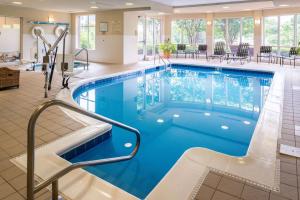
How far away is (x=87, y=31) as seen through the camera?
488 inches

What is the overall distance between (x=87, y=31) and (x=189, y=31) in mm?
5581

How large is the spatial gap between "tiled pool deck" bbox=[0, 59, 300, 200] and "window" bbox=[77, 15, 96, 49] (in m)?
7.07

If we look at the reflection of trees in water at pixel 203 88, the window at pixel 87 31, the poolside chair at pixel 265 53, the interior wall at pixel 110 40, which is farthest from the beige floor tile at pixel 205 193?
the window at pixel 87 31

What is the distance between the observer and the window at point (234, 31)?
1222 cm

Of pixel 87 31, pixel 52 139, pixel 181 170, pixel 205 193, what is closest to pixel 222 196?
pixel 205 193

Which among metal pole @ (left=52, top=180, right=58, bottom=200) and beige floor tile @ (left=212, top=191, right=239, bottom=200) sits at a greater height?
metal pole @ (left=52, top=180, right=58, bottom=200)

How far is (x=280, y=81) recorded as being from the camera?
22.1ft

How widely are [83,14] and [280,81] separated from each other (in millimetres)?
9336

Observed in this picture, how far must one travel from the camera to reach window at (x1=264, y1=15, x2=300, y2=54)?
36.6ft

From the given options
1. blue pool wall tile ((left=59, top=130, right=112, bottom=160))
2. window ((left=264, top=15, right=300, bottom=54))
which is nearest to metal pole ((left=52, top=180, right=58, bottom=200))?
blue pool wall tile ((left=59, top=130, right=112, bottom=160))

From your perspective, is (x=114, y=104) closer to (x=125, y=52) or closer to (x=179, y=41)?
(x=125, y=52)

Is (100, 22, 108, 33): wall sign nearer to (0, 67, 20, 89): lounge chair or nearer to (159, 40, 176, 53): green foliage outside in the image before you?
(159, 40, 176, 53): green foliage outside

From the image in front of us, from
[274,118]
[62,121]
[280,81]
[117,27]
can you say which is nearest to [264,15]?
[280,81]

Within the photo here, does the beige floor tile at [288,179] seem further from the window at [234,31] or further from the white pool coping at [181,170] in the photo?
the window at [234,31]
